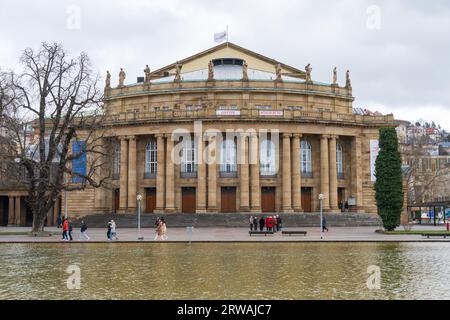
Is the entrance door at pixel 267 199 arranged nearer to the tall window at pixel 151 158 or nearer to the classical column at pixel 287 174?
the classical column at pixel 287 174

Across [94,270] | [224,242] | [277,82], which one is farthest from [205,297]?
[277,82]

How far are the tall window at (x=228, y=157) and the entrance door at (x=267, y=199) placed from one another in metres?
4.51

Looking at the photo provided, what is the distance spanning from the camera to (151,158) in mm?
67875

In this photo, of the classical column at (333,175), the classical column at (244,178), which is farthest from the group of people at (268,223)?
the classical column at (333,175)

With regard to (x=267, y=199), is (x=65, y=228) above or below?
below

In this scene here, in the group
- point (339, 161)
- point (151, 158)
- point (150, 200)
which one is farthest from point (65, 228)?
point (339, 161)

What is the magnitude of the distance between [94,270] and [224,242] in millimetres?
16810

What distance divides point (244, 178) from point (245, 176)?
0.84ft

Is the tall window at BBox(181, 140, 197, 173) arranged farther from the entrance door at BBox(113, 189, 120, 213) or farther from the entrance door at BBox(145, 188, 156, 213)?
the entrance door at BBox(113, 189, 120, 213)

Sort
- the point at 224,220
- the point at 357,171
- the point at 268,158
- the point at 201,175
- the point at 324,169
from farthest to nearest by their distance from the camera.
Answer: the point at 357,171
the point at 324,169
the point at 268,158
the point at 201,175
the point at 224,220

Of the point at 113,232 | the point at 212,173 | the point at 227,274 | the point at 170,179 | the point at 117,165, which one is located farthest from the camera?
the point at 117,165

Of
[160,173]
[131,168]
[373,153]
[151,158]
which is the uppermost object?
[373,153]

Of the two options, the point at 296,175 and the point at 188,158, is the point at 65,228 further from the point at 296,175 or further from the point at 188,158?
the point at 296,175

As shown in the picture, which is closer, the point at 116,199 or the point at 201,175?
the point at 201,175
